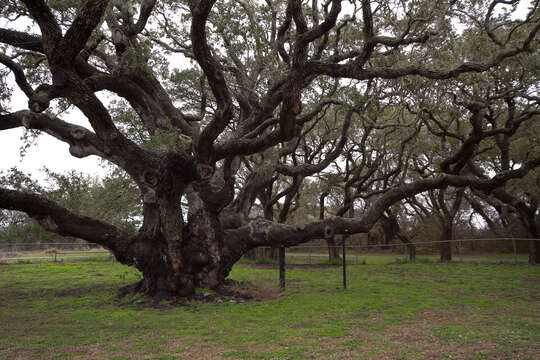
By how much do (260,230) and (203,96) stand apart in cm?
460

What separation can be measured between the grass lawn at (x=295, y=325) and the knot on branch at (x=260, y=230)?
1459mm

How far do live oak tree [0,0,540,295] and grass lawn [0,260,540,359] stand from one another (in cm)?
150

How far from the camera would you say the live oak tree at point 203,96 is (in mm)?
7445

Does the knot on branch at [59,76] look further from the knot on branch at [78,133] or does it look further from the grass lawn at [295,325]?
the grass lawn at [295,325]

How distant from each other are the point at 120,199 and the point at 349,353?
48.7ft

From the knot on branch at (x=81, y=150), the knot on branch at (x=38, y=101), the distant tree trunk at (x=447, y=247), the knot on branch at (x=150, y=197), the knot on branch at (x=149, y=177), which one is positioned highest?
the knot on branch at (x=38, y=101)

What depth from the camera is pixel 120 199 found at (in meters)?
17.5

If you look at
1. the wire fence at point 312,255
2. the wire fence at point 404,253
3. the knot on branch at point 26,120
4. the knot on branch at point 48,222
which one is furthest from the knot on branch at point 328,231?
the wire fence at point 312,255

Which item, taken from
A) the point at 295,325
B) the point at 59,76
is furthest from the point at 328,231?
the point at 59,76

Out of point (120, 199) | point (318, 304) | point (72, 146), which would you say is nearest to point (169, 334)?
point (318, 304)

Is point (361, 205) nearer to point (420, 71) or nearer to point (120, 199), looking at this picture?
point (120, 199)

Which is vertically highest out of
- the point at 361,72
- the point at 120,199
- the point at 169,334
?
the point at 361,72

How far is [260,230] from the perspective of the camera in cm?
1041

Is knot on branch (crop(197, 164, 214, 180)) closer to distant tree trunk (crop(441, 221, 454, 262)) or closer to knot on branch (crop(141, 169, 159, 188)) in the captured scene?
knot on branch (crop(141, 169, 159, 188))
